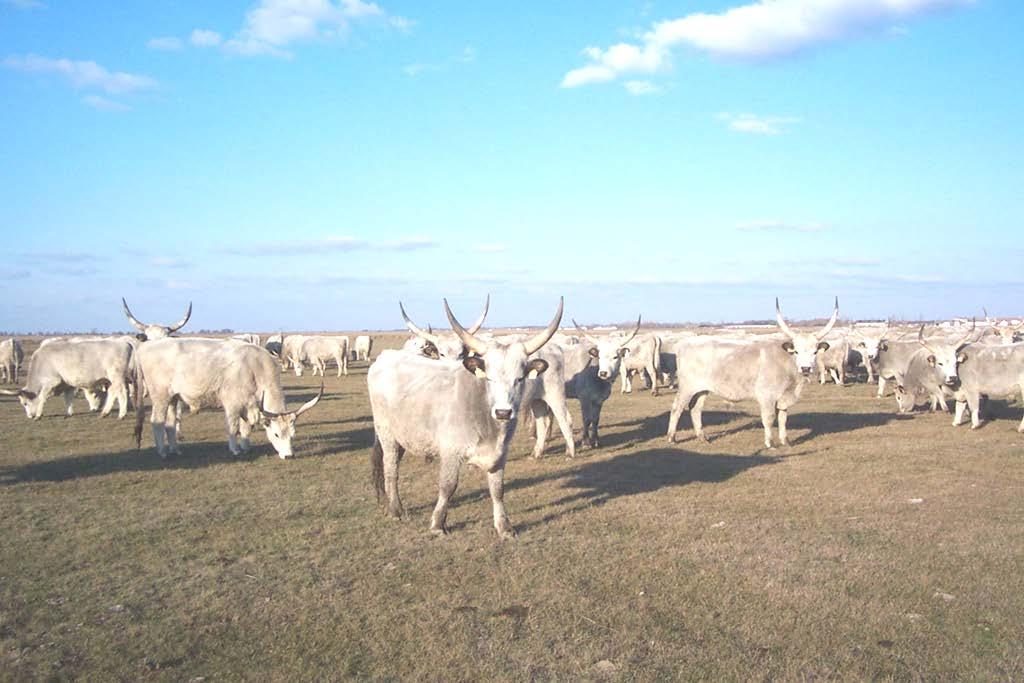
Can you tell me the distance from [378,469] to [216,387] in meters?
5.57

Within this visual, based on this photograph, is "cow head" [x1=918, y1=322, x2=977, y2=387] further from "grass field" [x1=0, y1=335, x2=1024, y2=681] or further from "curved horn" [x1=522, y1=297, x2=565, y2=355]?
"curved horn" [x1=522, y1=297, x2=565, y2=355]

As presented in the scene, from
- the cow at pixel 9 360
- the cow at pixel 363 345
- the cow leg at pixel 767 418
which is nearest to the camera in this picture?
the cow leg at pixel 767 418

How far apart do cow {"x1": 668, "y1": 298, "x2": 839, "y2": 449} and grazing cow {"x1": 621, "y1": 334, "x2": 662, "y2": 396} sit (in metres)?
11.7

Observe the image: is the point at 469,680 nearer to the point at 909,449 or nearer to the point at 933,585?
the point at 933,585

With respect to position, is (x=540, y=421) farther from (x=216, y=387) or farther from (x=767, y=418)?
(x=216, y=387)

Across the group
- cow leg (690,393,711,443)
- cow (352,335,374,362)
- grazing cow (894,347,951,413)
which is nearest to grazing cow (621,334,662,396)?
→ grazing cow (894,347,951,413)

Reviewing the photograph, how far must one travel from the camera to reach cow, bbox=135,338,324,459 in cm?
1297

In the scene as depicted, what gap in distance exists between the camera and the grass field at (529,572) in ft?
16.3

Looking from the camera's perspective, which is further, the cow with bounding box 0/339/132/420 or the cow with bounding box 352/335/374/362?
the cow with bounding box 352/335/374/362

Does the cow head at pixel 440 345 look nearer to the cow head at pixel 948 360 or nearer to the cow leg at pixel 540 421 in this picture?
the cow leg at pixel 540 421

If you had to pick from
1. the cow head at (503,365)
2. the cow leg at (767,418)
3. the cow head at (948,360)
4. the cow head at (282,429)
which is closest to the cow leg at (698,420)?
the cow leg at (767,418)

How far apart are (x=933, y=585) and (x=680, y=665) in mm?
2999

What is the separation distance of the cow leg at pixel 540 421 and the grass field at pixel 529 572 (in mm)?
412

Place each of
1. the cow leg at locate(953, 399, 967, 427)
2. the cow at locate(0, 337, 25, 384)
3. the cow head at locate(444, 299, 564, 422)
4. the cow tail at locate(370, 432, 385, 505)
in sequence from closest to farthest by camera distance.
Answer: the cow head at locate(444, 299, 564, 422) < the cow tail at locate(370, 432, 385, 505) < the cow leg at locate(953, 399, 967, 427) < the cow at locate(0, 337, 25, 384)
